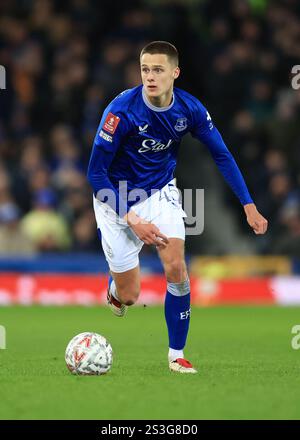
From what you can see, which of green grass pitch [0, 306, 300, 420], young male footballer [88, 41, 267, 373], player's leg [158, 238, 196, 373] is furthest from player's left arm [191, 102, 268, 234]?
green grass pitch [0, 306, 300, 420]

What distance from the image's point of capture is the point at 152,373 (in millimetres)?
8742

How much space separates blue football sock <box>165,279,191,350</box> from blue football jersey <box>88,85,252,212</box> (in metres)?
0.76

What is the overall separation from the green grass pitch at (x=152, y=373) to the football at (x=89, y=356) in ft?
0.37

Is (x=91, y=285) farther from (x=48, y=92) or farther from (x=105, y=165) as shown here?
(x=105, y=165)

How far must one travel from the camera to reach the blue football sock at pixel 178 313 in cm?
900

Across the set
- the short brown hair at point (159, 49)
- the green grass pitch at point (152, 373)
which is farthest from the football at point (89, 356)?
the short brown hair at point (159, 49)

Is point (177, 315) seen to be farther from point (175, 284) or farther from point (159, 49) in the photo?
point (159, 49)

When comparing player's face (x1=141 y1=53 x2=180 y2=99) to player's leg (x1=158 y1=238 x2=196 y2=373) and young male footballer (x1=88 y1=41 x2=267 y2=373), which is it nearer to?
young male footballer (x1=88 y1=41 x2=267 y2=373)

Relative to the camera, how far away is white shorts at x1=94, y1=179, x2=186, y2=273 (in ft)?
30.4

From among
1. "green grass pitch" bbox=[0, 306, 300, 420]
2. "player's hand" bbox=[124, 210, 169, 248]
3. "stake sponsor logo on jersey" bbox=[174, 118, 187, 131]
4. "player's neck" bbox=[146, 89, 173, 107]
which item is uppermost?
"player's neck" bbox=[146, 89, 173, 107]

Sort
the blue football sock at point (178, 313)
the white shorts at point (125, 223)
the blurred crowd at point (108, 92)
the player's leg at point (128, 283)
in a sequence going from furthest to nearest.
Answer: the blurred crowd at point (108, 92), the player's leg at point (128, 283), the white shorts at point (125, 223), the blue football sock at point (178, 313)

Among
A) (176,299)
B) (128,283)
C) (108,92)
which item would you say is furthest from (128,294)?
(108,92)

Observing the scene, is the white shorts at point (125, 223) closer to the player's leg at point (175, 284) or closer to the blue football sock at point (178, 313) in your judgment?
the player's leg at point (175, 284)

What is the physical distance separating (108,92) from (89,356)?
440 inches
